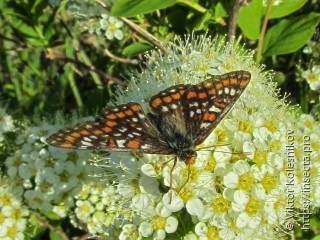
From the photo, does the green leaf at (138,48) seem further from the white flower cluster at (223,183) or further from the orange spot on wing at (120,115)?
the orange spot on wing at (120,115)

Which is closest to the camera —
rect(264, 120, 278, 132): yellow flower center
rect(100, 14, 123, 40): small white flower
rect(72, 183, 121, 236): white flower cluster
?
rect(264, 120, 278, 132): yellow flower center

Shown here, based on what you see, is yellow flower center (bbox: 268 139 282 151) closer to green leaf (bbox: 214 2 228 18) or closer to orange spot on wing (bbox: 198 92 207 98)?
orange spot on wing (bbox: 198 92 207 98)

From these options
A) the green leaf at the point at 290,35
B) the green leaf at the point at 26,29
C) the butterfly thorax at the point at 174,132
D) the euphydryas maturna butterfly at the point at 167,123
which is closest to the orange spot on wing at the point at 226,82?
the euphydryas maturna butterfly at the point at 167,123

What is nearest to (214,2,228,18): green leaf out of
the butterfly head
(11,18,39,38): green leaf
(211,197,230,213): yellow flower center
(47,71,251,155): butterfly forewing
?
(47,71,251,155): butterfly forewing

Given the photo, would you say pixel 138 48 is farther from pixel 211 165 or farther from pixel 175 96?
pixel 211 165

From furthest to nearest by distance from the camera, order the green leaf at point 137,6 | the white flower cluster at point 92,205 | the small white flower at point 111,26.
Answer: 1. the small white flower at point 111,26
2. the white flower cluster at point 92,205
3. the green leaf at point 137,6
